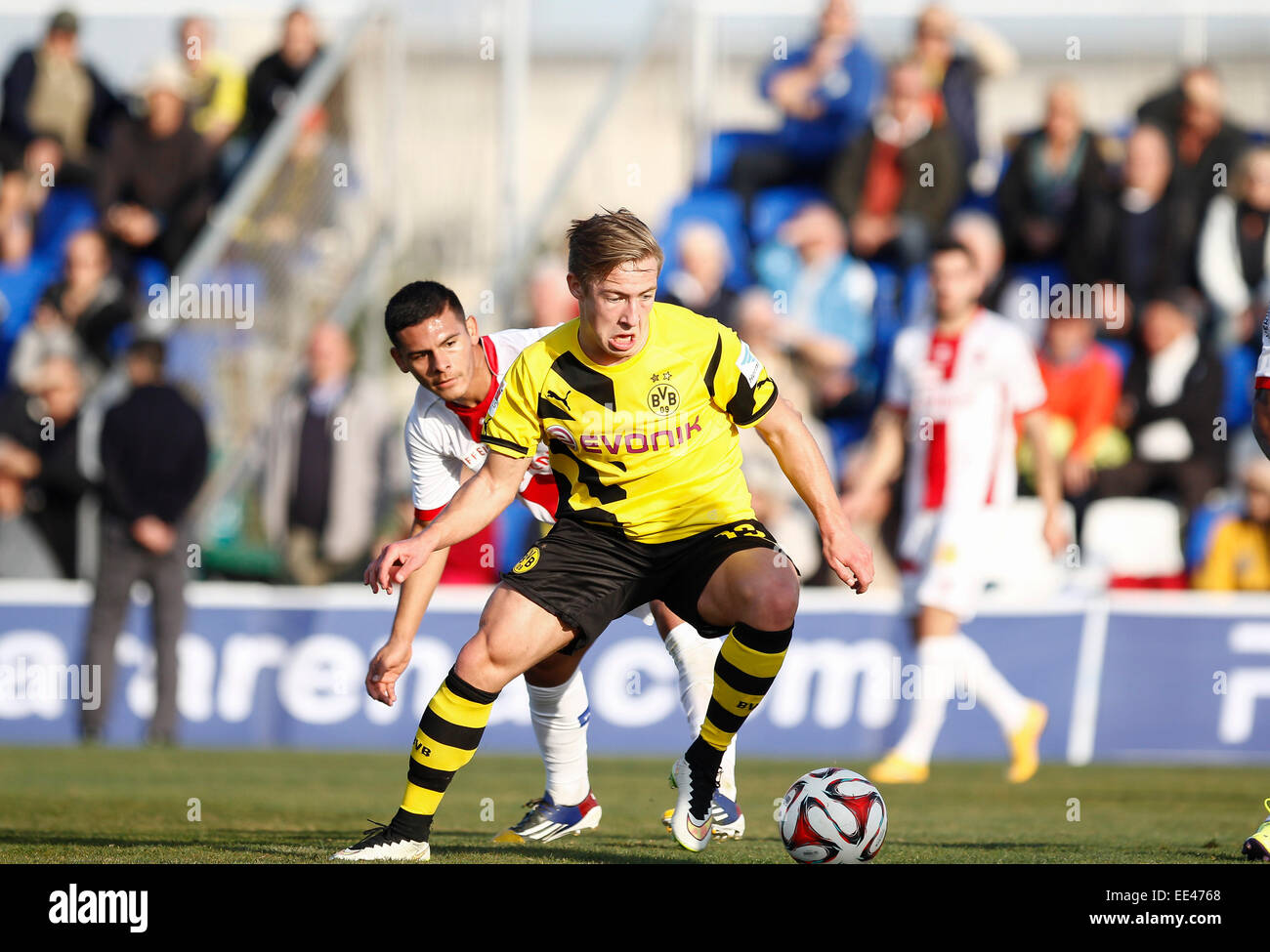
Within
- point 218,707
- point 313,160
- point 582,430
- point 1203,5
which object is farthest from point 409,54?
point 582,430

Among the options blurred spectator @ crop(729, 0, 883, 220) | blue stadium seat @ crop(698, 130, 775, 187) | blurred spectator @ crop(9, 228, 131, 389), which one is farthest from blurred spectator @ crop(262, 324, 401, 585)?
blurred spectator @ crop(729, 0, 883, 220)

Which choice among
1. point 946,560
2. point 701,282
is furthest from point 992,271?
point 946,560

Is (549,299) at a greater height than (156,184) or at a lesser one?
lesser

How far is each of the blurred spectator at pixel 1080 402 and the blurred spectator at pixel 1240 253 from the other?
48.0 inches

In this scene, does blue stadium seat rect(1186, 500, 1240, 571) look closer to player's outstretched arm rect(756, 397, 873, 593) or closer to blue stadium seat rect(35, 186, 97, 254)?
player's outstretched arm rect(756, 397, 873, 593)

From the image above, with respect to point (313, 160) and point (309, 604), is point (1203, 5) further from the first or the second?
point (309, 604)

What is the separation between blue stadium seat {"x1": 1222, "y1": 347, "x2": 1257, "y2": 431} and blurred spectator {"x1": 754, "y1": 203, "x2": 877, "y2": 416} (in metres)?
2.68

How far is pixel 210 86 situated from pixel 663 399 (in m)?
11.3

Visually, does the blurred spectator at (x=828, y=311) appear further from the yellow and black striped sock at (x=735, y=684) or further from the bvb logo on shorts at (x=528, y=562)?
the bvb logo on shorts at (x=528, y=562)

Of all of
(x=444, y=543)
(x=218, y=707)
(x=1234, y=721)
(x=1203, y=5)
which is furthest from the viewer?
(x=1203, y=5)

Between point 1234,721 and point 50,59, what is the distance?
11.6m

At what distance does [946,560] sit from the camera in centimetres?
1102

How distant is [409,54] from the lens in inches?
594

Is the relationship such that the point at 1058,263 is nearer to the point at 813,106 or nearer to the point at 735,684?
the point at 813,106
